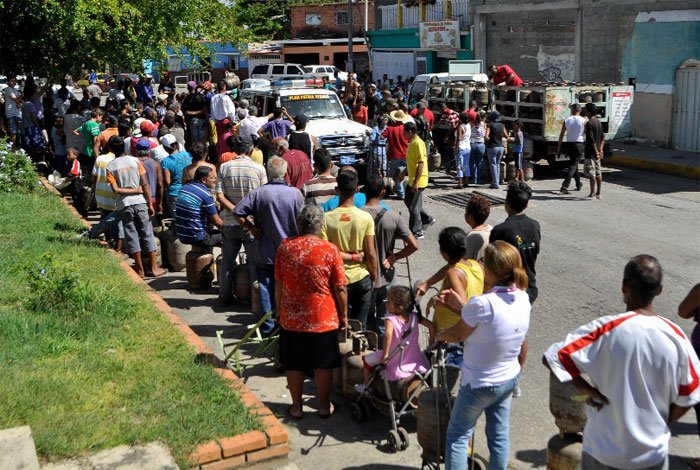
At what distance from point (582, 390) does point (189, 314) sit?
636cm

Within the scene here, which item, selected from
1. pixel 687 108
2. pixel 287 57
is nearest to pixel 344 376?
pixel 687 108

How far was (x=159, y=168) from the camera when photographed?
468 inches

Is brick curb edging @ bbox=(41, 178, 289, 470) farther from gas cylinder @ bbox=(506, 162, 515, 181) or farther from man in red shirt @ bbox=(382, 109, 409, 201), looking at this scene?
gas cylinder @ bbox=(506, 162, 515, 181)

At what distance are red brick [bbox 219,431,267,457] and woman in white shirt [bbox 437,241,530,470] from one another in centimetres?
141

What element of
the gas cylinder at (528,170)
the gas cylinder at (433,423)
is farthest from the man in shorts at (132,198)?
the gas cylinder at (528,170)

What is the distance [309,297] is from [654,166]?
16.2 metres

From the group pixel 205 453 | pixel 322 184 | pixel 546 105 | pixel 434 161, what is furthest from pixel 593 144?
pixel 205 453

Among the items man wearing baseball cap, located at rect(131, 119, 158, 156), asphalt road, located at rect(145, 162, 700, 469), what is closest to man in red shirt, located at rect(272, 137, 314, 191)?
asphalt road, located at rect(145, 162, 700, 469)

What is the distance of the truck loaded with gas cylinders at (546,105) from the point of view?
18.7 meters

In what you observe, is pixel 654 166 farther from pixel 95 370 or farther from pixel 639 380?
pixel 639 380

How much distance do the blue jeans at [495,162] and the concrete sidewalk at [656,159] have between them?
4.93 metres

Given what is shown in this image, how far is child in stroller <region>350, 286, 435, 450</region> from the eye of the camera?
6.28 m

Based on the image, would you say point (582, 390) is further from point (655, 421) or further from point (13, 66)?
point (13, 66)

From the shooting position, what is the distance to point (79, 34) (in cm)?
1795
